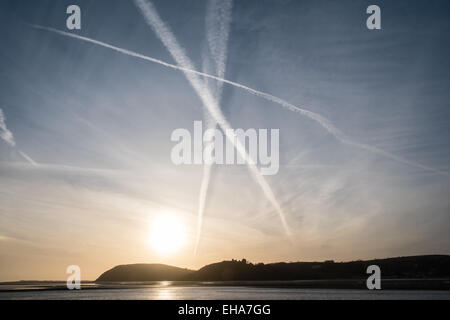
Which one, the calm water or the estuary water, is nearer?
the estuary water

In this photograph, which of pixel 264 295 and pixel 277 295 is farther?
pixel 264 295

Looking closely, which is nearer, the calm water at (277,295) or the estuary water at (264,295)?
the estuary water at (264,295)
